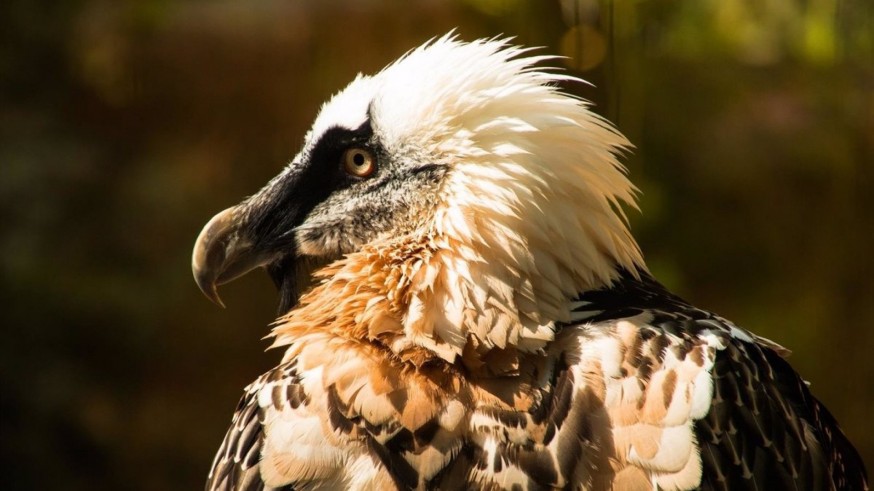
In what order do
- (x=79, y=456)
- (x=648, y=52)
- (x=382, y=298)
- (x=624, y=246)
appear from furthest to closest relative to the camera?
1. (x=79, y=456)
2. (x=648, y=52)
3. (x=624, y=246)
4. (x=382, y=298)

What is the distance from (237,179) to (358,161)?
272cm

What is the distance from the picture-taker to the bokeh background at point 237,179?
4.45 metres

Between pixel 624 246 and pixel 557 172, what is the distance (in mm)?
232

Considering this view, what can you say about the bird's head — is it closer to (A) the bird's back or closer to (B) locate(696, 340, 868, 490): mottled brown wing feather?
(A) the bird's back

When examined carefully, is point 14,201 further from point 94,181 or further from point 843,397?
point 843,397

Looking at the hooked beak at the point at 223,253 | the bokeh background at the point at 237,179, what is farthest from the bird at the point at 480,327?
the bokeh background at the point at 237,179

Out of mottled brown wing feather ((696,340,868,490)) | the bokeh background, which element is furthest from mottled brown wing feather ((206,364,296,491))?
the bokeh background

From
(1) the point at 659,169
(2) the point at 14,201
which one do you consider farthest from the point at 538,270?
(2) the point at 14,201

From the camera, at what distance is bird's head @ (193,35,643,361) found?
5.90ft

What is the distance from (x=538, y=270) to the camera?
185 cm

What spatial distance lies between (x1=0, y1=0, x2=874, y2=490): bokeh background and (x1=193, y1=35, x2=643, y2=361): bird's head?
2.41m

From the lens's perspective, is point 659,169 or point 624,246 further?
point 659,169

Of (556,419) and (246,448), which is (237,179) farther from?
(556,419)

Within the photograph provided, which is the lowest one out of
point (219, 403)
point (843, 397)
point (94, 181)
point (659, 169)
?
point (843, 397)
